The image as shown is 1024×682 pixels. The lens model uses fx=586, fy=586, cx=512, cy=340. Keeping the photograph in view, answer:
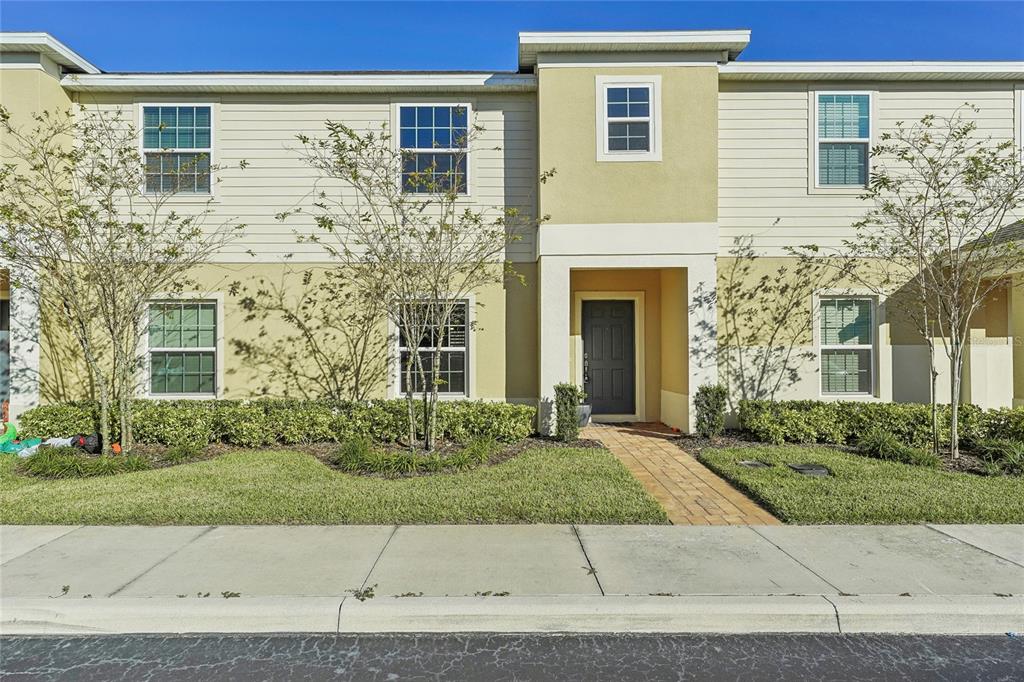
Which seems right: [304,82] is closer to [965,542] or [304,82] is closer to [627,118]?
[627,118]

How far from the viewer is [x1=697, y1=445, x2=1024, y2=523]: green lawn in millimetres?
5750

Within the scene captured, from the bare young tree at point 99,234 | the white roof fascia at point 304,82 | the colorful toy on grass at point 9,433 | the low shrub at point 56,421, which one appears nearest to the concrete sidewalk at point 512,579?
the bare young tree at point 99,234

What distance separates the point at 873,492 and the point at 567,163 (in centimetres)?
649

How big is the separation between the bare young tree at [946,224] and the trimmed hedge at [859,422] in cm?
39

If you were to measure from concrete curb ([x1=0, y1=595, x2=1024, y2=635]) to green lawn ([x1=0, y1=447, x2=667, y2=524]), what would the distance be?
172 cm

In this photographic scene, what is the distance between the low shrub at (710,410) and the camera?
30.9ft

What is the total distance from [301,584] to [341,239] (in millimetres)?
7042

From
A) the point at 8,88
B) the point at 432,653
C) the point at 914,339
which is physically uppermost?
the point at 8,88

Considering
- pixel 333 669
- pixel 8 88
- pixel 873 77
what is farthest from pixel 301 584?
pixel 873 77

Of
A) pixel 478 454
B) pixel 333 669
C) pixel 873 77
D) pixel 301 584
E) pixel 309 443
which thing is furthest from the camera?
pixel 873 77

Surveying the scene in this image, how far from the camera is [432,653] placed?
142 inches

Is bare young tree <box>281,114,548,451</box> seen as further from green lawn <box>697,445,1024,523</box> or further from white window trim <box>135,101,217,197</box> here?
green lawn <box>697,445,1024,523</box>

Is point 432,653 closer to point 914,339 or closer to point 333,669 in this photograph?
point 333,669

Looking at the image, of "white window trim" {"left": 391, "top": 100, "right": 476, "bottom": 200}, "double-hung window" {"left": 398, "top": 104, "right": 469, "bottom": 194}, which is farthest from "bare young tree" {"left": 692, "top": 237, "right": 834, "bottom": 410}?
"double-hung window" {"left": 398, "top": 104, "right": 469, "bottom": 194}
